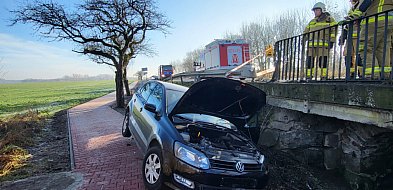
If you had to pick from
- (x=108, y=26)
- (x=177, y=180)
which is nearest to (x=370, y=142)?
(x=177, y=180)

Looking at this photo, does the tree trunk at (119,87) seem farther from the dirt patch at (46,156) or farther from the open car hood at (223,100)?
the open car hood at (223,100)

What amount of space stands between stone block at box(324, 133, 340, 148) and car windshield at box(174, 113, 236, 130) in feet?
6.22

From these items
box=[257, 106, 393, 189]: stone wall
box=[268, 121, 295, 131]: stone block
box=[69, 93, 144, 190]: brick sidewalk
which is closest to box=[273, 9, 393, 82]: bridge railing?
box=[257, 106, 393, 189]: stone wall

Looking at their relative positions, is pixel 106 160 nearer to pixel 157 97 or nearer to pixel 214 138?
pixel 157 97

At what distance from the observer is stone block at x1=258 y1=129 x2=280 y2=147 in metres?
5.88

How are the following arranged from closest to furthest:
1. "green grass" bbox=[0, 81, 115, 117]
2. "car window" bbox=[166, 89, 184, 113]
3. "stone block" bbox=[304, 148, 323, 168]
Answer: "car window" bbox=[166, 89, 184, 113] < "stone block" bbox=[304, 148, 323, 168] < "green grass" bbox=[0, 81, 115, 117]

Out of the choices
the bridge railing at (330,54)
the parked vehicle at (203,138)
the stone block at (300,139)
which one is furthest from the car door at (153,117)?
the bridge railing at (330,54)

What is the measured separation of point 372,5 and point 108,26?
13598 mm

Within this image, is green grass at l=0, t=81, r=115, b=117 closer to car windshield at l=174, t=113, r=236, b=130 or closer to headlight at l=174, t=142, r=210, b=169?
car windshield at l=174, t=113, r=236, b=130

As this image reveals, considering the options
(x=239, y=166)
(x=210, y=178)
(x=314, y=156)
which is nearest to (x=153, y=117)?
(x=210, y=178)

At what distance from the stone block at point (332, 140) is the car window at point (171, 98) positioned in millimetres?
2959

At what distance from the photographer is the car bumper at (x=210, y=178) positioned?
11.1 ft

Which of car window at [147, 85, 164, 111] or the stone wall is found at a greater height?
car window at [147, 85, 164, 111]

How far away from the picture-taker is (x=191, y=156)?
11.4 ft
